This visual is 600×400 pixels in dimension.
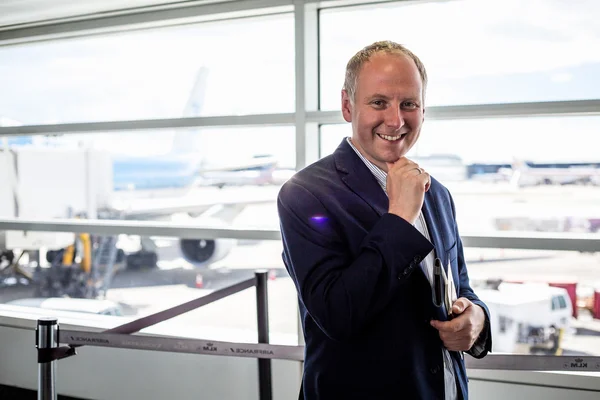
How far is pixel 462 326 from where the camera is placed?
127cm

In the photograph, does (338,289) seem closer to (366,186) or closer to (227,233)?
(366,186)

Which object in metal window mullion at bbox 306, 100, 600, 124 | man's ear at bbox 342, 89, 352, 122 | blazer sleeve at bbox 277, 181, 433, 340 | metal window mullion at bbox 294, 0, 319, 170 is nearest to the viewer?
blazer sleeve at bbox 277, 181, 433, 340

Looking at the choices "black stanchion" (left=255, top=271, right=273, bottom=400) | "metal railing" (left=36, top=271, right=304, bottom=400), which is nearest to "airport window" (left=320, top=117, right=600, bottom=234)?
"black stanchion" (left=255, top=271, right=273, bottom=400)

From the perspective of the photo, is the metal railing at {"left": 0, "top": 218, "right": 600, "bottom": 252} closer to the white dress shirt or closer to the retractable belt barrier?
the retractable belt barrier

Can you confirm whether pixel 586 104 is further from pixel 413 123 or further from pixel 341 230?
pixel 341 230

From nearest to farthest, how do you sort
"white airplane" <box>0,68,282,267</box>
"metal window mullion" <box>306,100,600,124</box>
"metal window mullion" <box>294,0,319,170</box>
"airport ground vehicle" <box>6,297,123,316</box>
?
1. "metal window mullion" <box>306,100,600,124</box>
2. "metal window mullion" <box>294,0,319,170</box>
3. "airport ground vehicle" <box>6,297,123,316</box>
4. "white airplane" <box>0,68,282,267</box>

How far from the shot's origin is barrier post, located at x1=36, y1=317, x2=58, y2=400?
1772mm

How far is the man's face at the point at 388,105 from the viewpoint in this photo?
4.07 feet

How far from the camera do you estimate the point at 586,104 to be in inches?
95.4

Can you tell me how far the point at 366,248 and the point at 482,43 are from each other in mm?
2136

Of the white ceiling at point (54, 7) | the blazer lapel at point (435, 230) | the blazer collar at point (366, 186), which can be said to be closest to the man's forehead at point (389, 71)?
the blazer collar at point (366, 186)

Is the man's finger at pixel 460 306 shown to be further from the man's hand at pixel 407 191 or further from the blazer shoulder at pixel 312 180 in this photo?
the blazer shoulder at pixel 312 180

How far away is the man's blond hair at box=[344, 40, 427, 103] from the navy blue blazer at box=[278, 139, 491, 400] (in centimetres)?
17

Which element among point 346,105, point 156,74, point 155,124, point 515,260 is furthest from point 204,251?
point 346,105
